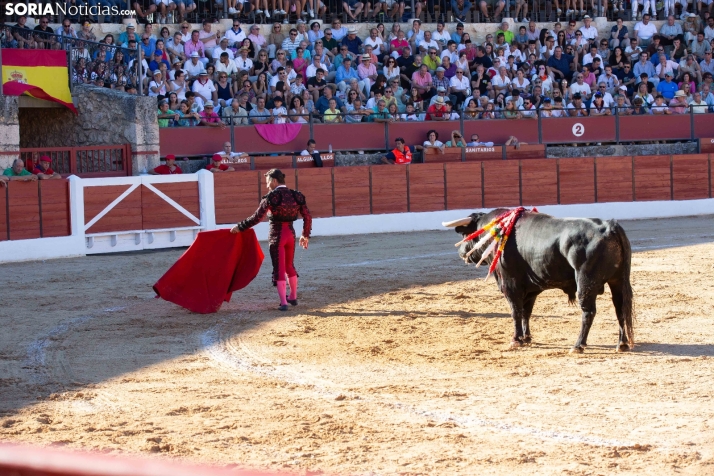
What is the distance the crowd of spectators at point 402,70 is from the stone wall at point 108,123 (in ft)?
1.17

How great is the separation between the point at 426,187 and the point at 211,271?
8126mm

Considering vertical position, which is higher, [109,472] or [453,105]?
[453,105]

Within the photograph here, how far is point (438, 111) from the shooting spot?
669 inches

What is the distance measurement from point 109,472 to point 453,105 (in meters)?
16.5

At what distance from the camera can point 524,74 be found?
18156 millimetres

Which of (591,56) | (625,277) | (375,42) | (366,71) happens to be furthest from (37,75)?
(591,56)

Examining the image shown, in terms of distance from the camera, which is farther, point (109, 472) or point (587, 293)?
point (587, 293)

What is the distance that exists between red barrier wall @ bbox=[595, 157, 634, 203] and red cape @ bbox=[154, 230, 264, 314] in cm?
1019

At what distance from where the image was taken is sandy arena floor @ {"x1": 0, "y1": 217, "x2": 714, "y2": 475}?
4270 millimetres

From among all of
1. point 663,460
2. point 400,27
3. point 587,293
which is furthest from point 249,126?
point 663,460

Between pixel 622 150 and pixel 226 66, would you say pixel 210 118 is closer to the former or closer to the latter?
pixel 226 66

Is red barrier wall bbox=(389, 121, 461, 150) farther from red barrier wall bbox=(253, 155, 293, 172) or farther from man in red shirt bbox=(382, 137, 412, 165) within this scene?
red barrier wall bbox=(253, 155, 293, 172)

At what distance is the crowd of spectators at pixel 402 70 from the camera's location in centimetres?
1527

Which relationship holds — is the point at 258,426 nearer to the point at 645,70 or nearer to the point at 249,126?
the point at 249,126
